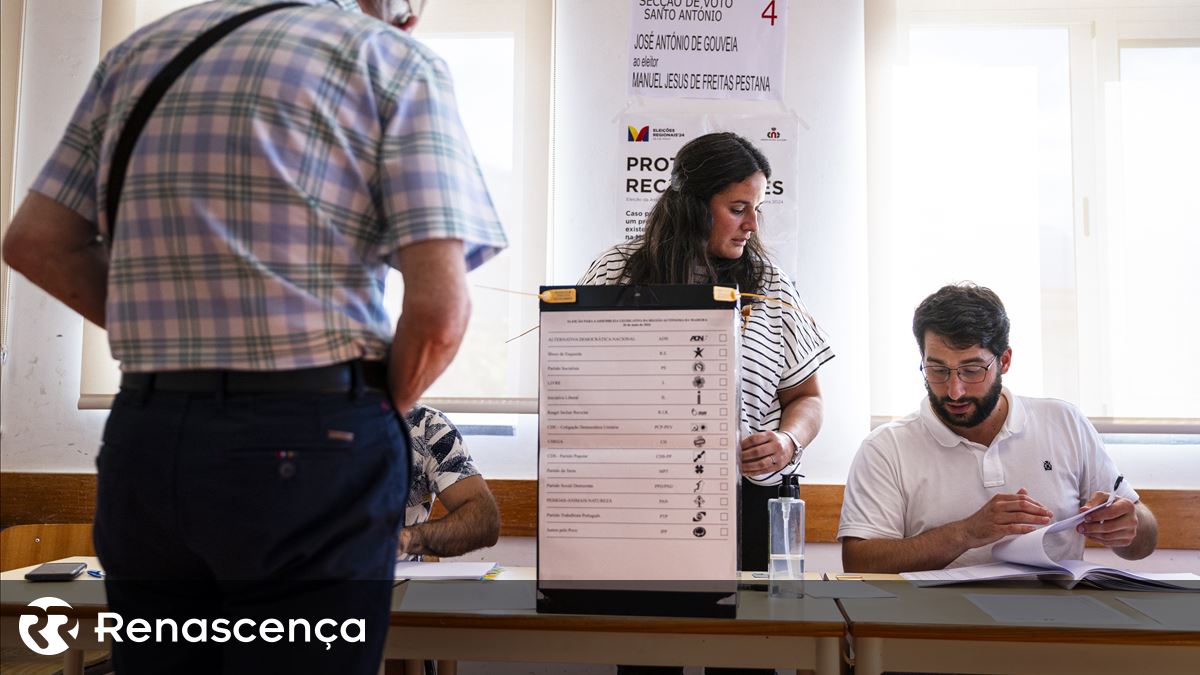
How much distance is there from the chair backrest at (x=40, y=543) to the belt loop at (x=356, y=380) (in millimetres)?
1752

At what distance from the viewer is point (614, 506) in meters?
1.52

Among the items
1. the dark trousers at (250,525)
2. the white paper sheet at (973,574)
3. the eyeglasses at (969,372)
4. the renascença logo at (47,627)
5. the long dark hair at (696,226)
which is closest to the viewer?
the dark trousers at (250,525)

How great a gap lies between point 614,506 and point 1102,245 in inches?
93.0

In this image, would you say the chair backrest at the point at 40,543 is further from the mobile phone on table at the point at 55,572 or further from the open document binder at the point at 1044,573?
the open document binder at the point at 1044,573

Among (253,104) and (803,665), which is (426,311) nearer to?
(253,104)

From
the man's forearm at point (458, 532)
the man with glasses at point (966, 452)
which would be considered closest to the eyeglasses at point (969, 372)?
the man with glasses at point (966, 452)

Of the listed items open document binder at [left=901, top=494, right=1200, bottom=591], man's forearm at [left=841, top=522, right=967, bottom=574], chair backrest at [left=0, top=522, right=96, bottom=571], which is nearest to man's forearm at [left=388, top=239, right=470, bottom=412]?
open document binder at [left=901, top=494, right=1200, bottom=591]

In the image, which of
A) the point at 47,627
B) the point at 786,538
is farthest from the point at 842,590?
the point at 47,627

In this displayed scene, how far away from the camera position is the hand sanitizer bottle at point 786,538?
1.69m

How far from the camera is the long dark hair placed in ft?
7.19

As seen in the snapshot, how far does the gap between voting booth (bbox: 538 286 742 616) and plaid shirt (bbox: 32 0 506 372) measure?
1.51ft

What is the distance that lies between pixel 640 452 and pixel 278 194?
692 mm

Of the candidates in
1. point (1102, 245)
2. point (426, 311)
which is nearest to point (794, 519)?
point (426, 311)

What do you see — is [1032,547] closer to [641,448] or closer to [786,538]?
[786,538]
